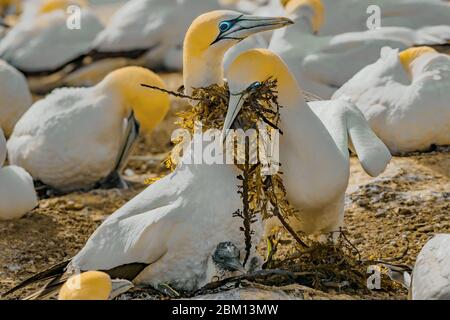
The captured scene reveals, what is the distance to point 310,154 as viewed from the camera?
8773mm

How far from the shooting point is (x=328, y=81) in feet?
44.2

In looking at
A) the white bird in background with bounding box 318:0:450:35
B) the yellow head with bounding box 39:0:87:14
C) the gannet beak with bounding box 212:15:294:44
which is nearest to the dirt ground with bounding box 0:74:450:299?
the gannet beak with bounding box 212:15:294:44

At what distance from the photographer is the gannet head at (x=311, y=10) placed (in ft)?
46.5

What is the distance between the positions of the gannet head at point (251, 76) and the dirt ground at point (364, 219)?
114cm

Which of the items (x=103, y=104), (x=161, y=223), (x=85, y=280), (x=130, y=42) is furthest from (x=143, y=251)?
(x=130, y=42)

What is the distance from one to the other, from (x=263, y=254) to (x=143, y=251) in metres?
1.50

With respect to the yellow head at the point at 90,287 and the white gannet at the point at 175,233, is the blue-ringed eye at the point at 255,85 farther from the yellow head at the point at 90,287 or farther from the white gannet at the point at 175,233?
the yellow head at the point at 90,287

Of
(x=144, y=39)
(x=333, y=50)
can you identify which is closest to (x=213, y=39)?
(x=333, y=50)

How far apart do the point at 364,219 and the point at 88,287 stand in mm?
3360

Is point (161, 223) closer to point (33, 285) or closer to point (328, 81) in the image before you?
point (33, 285)

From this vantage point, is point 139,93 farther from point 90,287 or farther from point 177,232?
point 90,287

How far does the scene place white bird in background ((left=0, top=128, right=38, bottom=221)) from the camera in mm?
10609

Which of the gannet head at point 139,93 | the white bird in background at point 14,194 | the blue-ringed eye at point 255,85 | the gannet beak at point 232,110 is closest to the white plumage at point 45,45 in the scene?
the gannet head at point 139,93

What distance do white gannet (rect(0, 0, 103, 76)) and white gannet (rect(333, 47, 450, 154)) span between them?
→ 198 inches
